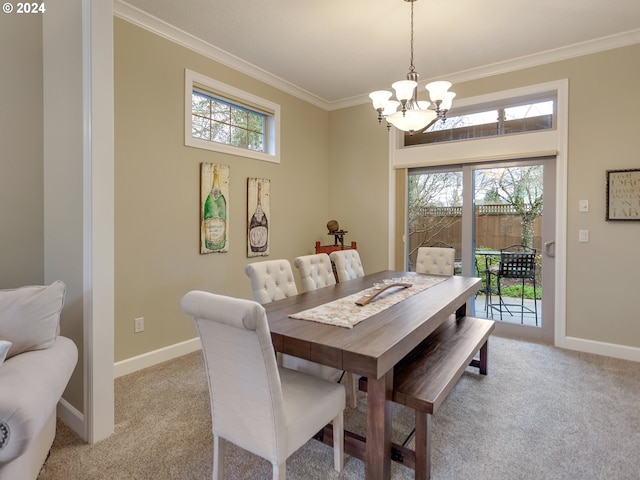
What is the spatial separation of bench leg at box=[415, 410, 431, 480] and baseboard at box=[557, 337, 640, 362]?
2.62 m

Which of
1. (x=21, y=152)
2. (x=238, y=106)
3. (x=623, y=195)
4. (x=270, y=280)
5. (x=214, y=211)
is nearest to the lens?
(x=21, y=152)

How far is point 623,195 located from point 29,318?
4.40 metres

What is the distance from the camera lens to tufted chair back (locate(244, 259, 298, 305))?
2.30m

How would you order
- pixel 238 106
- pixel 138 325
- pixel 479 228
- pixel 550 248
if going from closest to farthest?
pixel 138 325 < pixel 550 248 < pixel 238 106 < pixel 479 228

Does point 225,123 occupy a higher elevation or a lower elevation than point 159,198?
higher

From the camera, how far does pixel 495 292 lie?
13.0 feet

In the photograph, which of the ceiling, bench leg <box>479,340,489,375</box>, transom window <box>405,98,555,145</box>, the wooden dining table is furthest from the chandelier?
bench leg <box>479,340,489,375</box>

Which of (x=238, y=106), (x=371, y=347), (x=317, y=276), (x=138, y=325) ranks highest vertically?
(x=238, y=106)

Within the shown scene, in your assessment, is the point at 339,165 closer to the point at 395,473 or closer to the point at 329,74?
the point at 329,74

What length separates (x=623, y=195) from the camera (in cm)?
314

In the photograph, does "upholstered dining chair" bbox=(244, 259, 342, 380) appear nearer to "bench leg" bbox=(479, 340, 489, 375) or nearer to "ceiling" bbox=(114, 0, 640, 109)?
"bench leg" bbox=(479, 340, 489, 375)

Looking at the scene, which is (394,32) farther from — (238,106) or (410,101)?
(238,106)

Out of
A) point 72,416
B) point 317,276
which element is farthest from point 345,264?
point 72,416

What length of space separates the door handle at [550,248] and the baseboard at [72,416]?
411 centimetres
